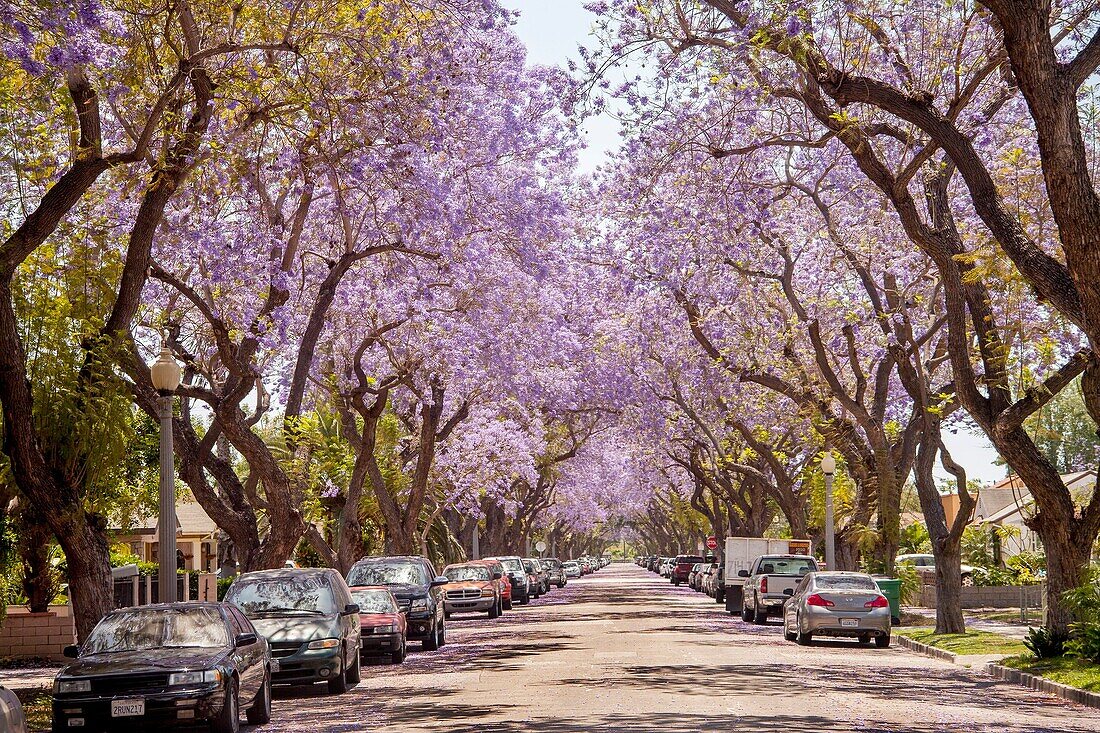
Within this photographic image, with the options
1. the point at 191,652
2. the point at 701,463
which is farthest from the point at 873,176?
the point at 701,463

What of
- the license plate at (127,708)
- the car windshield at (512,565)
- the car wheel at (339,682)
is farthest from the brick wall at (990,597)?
the license plate at (127,708)

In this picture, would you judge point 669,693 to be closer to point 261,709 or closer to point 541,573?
point 261,709

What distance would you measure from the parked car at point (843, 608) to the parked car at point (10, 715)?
20.1 meters

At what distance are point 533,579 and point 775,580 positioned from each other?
22178 millimetres

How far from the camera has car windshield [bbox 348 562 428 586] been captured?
28891mm

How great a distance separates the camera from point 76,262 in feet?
65.4

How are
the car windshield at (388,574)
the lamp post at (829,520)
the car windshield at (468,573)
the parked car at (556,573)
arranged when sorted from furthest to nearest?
the parked car at (556,573) < the car windshield at (468,573) < the lamp post at (829,520) < the car windshield at (388,574)

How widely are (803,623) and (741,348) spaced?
1139 cm

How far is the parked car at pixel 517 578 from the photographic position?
2040 inches

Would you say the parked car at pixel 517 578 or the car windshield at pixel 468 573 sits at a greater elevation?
the car windshield at pixel 468 573

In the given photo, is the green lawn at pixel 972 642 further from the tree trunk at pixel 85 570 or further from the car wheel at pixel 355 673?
the tree trunk at pixel 85 570

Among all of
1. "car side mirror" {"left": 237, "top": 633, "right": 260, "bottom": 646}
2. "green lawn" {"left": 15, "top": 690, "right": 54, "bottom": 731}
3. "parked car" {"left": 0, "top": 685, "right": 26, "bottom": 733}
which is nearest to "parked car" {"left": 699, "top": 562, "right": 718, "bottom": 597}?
"green lawn" {"left": 15, "top": 690, "right": 54, "bottom": 731}

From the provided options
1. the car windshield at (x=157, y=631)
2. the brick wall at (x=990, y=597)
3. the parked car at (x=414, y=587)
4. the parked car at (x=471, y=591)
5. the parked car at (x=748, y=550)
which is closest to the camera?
the car windshield at (x=157, y=631)

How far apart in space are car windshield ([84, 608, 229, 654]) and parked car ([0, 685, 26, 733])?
524 cm
